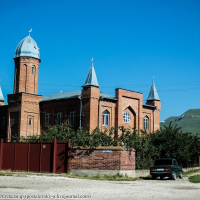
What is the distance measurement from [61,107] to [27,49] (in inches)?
329

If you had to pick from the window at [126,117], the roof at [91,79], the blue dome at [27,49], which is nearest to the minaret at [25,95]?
the blue dome at [27,49]

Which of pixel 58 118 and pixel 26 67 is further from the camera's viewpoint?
pixel 26 67

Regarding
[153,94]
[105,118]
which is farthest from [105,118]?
[153,94]

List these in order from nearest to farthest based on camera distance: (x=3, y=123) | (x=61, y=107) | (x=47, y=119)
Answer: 1. (x=61, y=107)
2. (x=47, y=119)
3. (x=3, y=123)

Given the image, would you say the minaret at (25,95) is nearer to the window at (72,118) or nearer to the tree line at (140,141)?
the window at (72,118)

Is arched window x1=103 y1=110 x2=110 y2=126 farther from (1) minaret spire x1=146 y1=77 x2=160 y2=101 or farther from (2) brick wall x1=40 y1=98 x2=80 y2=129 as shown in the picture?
(1) minaret spire x1=146 y1=77 x2=160 y2=101

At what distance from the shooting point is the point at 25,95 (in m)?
41.6

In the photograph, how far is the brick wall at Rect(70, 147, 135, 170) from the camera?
2306 centimetres

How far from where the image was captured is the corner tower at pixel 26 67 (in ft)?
142

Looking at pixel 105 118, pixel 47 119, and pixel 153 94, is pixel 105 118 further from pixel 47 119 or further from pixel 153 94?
pixel 153 94

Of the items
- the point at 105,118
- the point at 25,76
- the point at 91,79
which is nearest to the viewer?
the point at 91,79

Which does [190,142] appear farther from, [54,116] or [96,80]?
[54,116]

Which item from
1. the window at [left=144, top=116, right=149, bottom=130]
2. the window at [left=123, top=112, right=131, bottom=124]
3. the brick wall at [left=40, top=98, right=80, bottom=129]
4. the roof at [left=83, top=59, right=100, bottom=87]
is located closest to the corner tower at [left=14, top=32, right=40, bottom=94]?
the brick wall at [left=40, top=98, right=80, bottom=129]

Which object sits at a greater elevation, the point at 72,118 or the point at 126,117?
the point at 126,117
